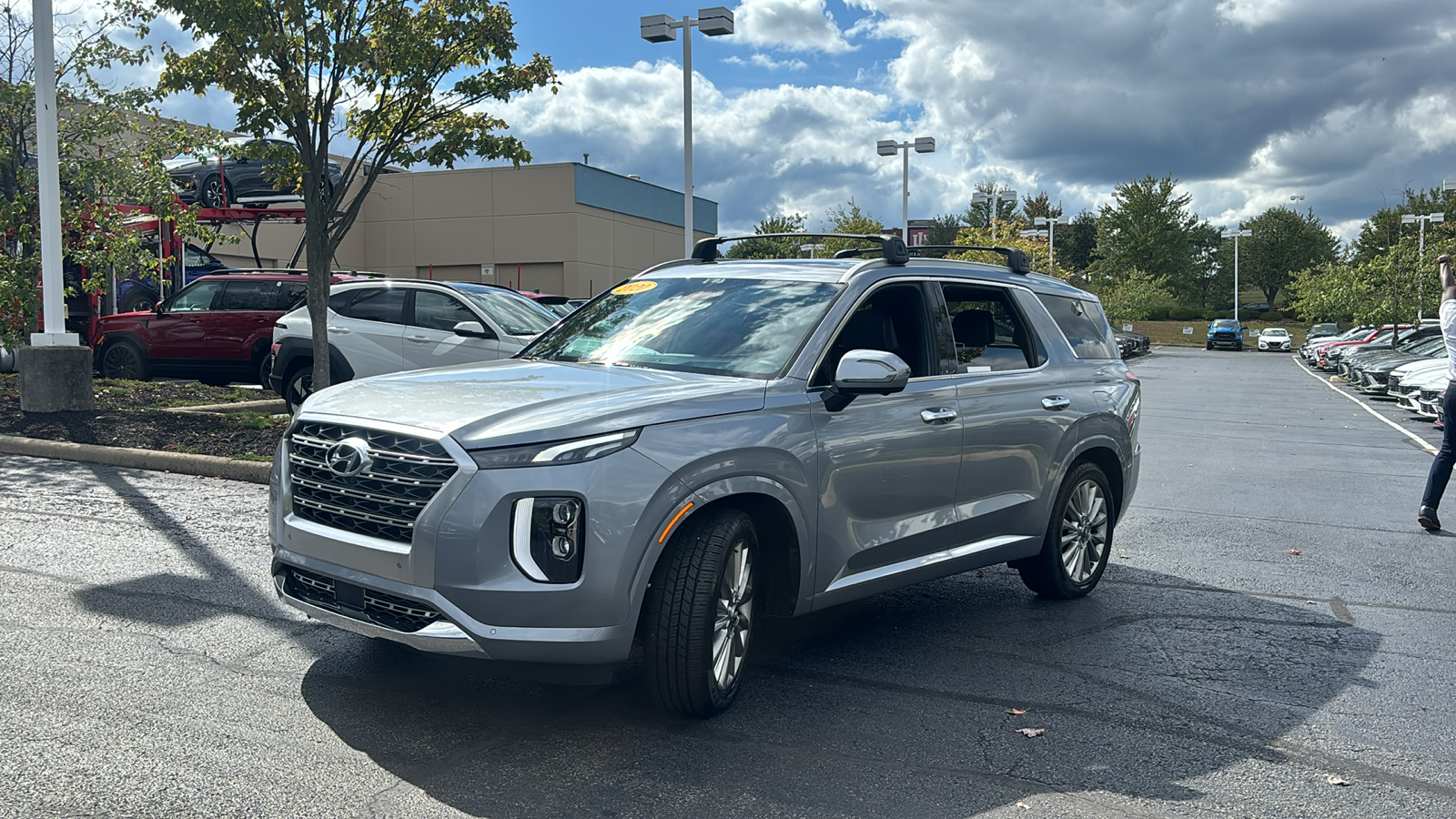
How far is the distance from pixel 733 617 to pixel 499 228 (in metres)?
39.7

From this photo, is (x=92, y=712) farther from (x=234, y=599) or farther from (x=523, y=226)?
(x=523, y=226)

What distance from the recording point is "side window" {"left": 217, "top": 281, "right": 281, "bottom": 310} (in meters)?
16.6

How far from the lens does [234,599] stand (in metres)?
6.17

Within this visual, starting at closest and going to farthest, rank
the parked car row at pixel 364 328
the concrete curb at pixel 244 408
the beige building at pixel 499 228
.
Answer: the parked car row at pixel 364 328
the concrete curb at pixel 244 408
the beige building at pixel 499 228

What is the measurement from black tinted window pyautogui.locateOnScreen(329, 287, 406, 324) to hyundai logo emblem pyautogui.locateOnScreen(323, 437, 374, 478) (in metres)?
9.61

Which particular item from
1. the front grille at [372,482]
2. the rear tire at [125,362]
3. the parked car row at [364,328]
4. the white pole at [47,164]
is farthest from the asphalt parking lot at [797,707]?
the rear tire at [125,362]

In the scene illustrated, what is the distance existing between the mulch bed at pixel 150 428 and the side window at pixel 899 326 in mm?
6673

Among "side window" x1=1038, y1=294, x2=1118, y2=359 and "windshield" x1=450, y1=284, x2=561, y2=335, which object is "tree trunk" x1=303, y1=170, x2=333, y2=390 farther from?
"side window" x1=1038, y1=294, x2=1118, y2=359

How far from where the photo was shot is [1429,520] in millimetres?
9266

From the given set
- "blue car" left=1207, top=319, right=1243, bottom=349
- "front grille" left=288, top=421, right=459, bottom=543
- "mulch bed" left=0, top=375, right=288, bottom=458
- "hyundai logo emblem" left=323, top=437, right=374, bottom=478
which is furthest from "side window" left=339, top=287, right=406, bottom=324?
"blue car" left=1207, top=319, right=1243, bottom=349

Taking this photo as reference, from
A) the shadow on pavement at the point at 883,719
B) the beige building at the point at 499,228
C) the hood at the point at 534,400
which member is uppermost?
the beige building at the point at 499,228

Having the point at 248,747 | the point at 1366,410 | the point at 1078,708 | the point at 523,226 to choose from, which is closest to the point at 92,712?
the point at 248,747

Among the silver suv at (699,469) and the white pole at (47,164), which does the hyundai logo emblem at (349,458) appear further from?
the white pole at (47,164)

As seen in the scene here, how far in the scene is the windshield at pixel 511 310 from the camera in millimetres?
13359
